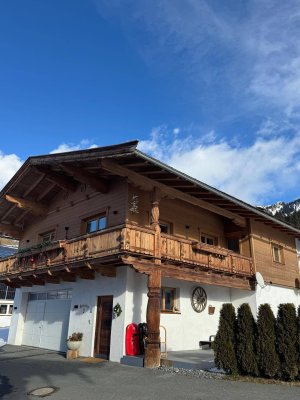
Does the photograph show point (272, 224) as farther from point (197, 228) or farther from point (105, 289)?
point (105, 289)

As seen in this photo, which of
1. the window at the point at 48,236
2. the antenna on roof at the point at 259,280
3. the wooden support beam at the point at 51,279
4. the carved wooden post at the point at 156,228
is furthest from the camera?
the window at the point at 48,236

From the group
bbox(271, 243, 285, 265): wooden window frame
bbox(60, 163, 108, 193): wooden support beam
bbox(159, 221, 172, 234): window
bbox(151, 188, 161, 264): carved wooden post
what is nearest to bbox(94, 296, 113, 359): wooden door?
bbox(151, 188, 161, 264): carved wooden post

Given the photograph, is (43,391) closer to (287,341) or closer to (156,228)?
(287,341)

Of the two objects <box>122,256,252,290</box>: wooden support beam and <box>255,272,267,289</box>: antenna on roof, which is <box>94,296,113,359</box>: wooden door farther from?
<box>255,272,267,289</box>: antenna on roof

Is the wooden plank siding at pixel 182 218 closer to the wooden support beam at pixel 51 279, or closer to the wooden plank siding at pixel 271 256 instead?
the wooden plank siding at pixel 271 256

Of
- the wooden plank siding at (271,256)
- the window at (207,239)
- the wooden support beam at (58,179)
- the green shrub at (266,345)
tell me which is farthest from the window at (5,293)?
the green shrub at (266,345)

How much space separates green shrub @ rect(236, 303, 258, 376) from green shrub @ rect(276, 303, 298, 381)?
0.68 metres

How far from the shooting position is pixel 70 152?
14078mm

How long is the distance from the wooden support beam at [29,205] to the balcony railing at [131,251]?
2834mm

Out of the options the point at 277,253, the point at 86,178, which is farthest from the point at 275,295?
the point at 86,178

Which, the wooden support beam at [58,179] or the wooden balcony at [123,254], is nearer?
the wooden balcony at [123,254]

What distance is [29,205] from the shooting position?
19.8m

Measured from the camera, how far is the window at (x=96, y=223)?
1628 cm

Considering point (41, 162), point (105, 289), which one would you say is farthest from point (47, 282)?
point (41, 162)
